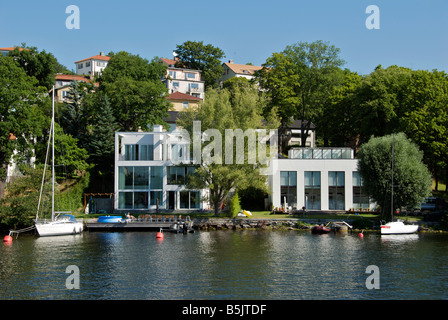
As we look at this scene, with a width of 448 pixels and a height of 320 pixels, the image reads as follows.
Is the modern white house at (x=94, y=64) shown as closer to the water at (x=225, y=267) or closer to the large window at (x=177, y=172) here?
the large window at (x=177, y=172)

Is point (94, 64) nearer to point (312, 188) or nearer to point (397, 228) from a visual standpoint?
point (312, 188)

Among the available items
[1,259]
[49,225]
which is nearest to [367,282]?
[1,259]

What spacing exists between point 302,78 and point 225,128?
30.2 metres

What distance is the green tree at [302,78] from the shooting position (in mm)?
73688

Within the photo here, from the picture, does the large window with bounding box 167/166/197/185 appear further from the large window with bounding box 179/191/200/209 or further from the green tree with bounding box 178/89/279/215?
the green tree with bounding box 178/89/279/215

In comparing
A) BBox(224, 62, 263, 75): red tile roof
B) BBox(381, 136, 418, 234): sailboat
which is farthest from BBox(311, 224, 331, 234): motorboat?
BBox(224, 62, 263, 75): red tile roof

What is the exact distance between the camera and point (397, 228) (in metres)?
45.7

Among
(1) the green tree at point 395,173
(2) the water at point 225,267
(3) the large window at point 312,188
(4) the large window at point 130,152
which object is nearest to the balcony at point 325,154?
(3) the large window at point 312,188

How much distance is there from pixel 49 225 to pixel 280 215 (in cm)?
2425

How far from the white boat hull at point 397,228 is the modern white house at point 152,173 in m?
21.1

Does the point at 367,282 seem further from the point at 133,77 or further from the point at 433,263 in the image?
the point at 133,77

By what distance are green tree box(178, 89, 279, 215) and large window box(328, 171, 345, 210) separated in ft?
33.0

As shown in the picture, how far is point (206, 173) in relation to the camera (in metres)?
50.7

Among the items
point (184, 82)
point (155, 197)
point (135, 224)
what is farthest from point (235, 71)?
point (135, 224)
